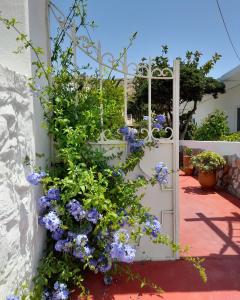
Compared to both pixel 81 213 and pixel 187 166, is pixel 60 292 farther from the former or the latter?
pixel 187 166

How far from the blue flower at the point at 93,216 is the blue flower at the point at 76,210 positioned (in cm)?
4

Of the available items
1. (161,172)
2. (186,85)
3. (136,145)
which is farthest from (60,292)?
(186,85)

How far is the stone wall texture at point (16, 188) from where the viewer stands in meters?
1.77

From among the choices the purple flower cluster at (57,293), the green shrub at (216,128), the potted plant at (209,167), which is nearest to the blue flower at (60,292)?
the purple flower cluster at (57,293)

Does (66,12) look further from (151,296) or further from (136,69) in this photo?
(151,296)

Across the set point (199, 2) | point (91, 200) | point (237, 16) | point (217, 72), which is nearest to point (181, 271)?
point (91, 200)

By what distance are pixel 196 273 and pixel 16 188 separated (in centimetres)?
202

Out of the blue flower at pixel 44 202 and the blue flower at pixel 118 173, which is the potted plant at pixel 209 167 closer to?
the blue flower at pixel 118 173

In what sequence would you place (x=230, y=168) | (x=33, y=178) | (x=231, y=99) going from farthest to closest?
1. (x=231, y=99)
2. (x=230, y=168)
3. (x=33, y=178)

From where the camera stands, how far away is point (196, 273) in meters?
2.97

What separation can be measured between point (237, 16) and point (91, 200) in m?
7.34

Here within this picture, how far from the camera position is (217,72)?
1314 centimetres

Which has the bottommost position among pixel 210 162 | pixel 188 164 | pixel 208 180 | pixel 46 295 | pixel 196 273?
pixel 196 273

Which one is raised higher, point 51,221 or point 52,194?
point 52,194
